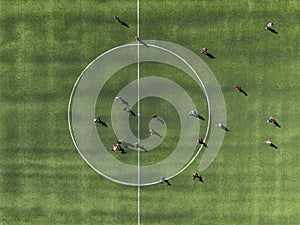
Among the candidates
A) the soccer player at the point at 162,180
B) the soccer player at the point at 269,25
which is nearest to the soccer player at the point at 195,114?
the soccer player at the point at 162,180

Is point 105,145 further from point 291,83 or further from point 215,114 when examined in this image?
point 291,83

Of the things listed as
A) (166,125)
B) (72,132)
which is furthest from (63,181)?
(166,125)

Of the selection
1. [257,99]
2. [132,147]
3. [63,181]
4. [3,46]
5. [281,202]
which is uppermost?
[3,46]

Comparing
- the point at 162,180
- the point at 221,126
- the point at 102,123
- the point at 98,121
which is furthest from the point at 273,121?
the point at 98,121

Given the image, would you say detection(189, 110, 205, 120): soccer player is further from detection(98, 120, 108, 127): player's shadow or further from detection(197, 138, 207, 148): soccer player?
detection(98, 120, 108, 127): player's shadow

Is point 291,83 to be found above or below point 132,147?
above

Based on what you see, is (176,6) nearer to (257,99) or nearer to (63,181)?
(257,99)

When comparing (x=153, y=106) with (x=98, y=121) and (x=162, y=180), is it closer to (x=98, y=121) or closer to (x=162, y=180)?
(x=98, y=121)

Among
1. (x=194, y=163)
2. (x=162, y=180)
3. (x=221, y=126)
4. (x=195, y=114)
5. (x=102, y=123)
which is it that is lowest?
(x=162, y=180)
